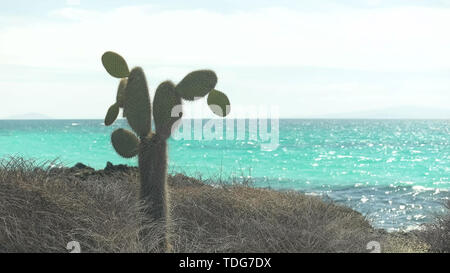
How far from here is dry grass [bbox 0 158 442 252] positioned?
5.07 meters

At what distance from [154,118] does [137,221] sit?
113 centimetres

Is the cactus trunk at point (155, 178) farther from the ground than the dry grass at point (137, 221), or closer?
farther from the ground

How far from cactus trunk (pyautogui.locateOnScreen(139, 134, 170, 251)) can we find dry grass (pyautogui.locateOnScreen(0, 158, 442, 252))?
117mm

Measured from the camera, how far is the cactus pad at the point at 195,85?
18.1ft

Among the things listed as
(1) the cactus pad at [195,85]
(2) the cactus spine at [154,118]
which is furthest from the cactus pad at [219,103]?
(1) the cactus pad at [195,85]


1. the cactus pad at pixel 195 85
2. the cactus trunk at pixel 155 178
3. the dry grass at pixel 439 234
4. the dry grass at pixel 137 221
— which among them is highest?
the cactus pad at pixel 195 85

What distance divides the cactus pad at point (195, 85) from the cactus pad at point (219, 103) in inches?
7.3

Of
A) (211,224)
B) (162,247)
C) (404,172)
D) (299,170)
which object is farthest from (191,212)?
(404,172)

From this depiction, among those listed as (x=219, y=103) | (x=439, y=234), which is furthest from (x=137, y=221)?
(x=439, y=234)

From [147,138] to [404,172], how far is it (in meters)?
22.6

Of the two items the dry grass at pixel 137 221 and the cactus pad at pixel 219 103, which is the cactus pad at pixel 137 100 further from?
the dry grass at pixel 137 221

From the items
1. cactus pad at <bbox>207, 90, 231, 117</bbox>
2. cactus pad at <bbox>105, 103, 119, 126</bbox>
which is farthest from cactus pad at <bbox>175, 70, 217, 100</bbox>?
cactus pad at <bbox>105, 103, 119, 126</bbox>

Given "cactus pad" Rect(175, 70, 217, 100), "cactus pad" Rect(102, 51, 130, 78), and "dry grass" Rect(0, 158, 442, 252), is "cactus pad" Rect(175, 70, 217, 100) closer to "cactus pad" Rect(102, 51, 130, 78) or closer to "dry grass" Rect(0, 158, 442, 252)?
"cactus pad" Rect(102, 51, 130, 78)
